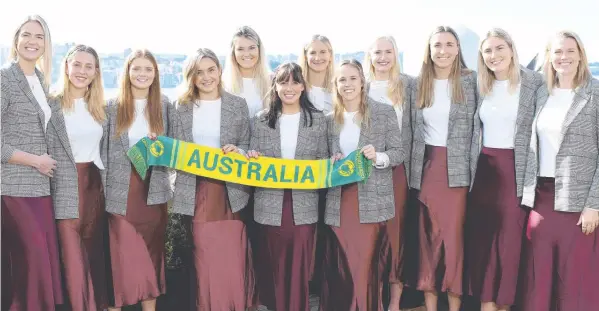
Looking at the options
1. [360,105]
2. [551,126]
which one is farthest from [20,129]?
[551,126]

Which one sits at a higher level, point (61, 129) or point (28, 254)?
point (61, 129)

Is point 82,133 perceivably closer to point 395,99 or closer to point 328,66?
point 328,66

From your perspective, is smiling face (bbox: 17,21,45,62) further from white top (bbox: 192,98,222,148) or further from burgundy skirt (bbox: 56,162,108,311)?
white top (bbox: 192,98,222,148)

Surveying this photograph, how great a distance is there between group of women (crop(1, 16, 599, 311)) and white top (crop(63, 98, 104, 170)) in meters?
0.01

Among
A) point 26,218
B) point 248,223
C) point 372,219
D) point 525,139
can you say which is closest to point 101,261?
point 26,218

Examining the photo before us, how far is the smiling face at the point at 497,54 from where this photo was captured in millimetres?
5148

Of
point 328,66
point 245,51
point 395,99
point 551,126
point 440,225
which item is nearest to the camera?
point 551,126

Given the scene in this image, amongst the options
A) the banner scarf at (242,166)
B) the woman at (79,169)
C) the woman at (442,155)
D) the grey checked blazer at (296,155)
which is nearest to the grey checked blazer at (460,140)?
the woman at (442,155)

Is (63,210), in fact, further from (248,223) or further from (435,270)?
(435,270)

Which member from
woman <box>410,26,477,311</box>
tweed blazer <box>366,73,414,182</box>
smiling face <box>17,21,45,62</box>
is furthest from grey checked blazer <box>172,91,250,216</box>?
woman <box>410,26,477,311</box>

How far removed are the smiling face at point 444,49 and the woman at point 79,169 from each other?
262 cm

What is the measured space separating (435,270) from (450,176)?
2.60 ft

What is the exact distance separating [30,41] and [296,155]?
2071 millimetres

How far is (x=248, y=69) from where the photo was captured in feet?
A: 18.8
